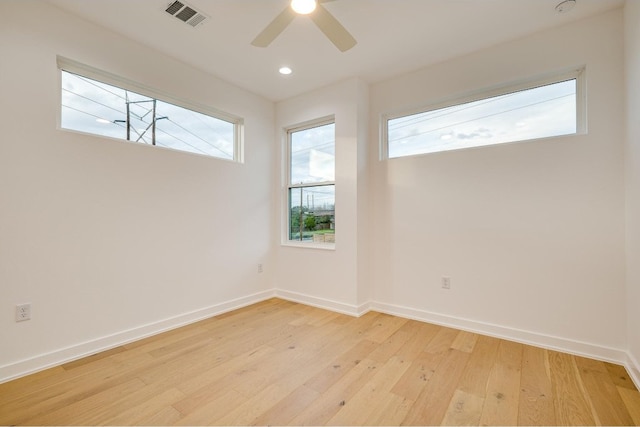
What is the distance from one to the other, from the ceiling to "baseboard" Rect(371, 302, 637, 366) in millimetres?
2590

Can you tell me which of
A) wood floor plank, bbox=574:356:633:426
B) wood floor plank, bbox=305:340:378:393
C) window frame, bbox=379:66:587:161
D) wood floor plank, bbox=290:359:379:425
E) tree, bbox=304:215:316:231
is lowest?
wood floor plank, bbox=305:340:378:393

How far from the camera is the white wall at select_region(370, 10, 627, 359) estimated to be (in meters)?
2.26

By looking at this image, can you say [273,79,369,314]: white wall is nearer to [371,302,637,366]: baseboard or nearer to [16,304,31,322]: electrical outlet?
[371,302,637,366]: baseboard

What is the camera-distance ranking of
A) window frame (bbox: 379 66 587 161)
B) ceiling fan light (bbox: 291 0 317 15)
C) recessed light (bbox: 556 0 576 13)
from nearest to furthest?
ceiling fan light (bbox: 291 0 317 15)
recessed light (bbox: 556 0 576 13)
window frame (bbox: 379 66 587 161)

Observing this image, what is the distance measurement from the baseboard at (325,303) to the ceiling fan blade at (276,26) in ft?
8.77

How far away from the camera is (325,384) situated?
1937 mm

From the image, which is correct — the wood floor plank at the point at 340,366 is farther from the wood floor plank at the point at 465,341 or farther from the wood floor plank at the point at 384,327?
the wood floor plank at the point at 465,341

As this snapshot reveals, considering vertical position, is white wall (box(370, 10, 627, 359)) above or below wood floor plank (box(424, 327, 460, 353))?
above

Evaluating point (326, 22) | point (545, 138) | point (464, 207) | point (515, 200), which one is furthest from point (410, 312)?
point (326, 22)

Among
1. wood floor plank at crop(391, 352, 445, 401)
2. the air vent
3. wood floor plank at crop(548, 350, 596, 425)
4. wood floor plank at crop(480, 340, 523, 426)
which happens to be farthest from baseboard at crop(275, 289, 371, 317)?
the air vent

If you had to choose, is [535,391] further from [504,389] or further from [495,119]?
[495,119]

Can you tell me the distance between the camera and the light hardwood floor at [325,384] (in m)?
1.63

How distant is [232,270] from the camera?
3.48 m

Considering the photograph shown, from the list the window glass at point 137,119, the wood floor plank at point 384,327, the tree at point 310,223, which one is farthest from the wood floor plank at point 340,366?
the window glass at point 137,119
